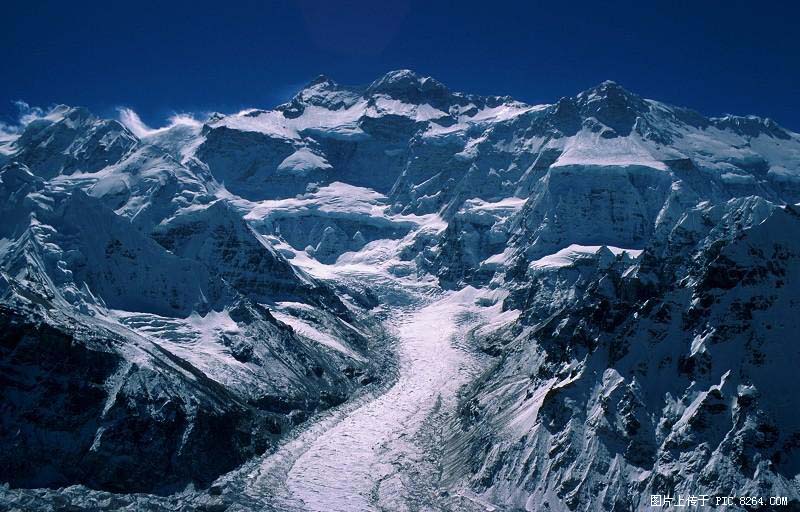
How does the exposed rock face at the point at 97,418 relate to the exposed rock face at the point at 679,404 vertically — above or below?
below

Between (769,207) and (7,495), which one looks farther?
(769,207)

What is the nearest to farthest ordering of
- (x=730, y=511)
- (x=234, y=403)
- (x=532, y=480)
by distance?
(x=730, y=511), (x=532, y=480), (x=234, y=403)

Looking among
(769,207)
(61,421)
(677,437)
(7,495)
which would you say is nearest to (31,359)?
(61,421)

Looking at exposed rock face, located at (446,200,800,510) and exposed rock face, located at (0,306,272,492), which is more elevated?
exposed rock face, located at (446,200,800,510)

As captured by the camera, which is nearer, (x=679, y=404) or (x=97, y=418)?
(x=679, y=404)

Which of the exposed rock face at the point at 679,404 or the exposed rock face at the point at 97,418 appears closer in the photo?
the exposed rock face at the point at 679,404

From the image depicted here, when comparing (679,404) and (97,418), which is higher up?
(679,404)

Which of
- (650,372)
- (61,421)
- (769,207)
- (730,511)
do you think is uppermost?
(769,207)

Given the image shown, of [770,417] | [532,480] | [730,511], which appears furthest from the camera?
[532,480]

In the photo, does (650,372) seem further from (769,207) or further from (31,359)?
(31,359)

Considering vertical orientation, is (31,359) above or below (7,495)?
above

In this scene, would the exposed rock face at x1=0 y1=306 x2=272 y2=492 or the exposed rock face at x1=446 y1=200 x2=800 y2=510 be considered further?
the exposed rock face at x1=0 y1=306 x2=272 y2=492
